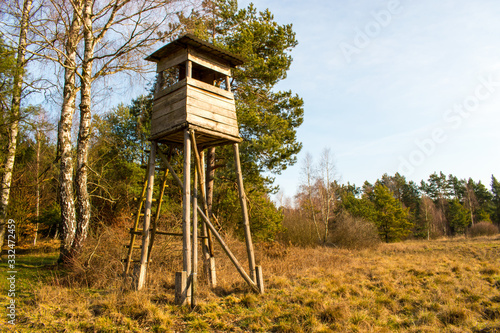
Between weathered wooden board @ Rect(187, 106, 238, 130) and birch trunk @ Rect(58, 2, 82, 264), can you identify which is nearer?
weathered wooden board @ Rect(187, 106, 238, 130)

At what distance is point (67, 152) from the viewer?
8.78 m

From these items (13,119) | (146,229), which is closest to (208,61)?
(146,229)

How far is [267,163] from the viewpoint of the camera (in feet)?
44.3

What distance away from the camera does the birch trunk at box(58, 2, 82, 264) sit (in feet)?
28.3

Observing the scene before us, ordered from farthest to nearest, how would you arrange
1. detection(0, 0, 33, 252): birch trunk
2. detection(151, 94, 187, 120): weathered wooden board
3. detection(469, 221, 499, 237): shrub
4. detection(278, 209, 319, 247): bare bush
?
detection(469, 221, 499, 237): shrub, detection(278, 209, 319, 247): bare bush, detection(0, 0, 33, 252): birch trunk, detection(151, 94, 187, 120): weathered wooden board

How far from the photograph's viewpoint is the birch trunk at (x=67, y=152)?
340 inches

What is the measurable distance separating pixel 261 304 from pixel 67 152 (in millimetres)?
6869

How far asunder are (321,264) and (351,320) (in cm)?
625

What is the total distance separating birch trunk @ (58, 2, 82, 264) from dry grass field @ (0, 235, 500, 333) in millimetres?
1077

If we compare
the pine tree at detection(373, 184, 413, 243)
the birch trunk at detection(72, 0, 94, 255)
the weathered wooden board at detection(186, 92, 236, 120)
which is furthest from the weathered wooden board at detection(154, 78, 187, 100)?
the pine tree at detection(373, 184, 413, 243)

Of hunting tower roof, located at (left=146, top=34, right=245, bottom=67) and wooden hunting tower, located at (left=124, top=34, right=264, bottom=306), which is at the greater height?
hunting tower roof, located at (left=146, top=34, right=245, bottom=67)

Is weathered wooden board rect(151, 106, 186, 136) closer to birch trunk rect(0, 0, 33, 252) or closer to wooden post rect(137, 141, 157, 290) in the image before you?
wooden post rect(137, 141, 157, 290)

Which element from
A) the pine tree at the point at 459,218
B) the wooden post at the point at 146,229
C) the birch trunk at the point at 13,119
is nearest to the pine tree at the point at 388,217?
the pine tree at the point at 459,218

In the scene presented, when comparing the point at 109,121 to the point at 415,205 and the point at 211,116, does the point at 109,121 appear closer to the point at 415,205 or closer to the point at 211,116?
the point at 211,116
